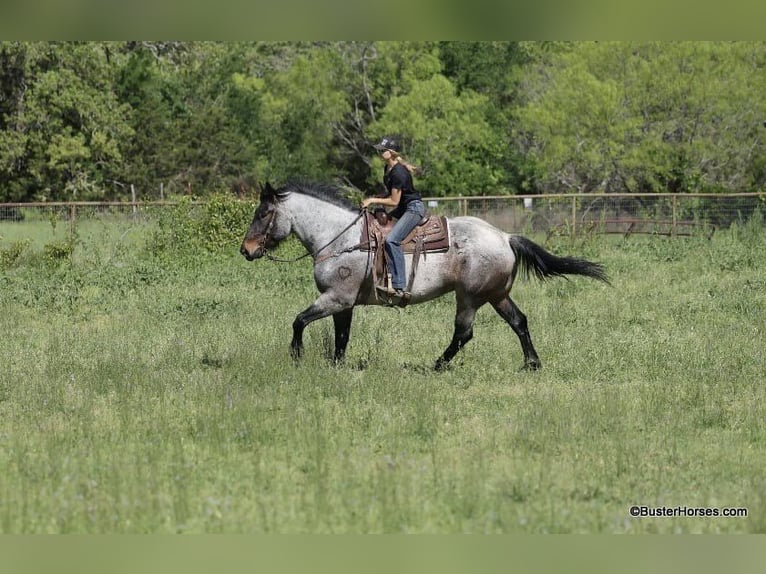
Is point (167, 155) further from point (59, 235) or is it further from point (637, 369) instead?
point (637, 369)

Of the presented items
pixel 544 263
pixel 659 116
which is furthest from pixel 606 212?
pixel 544 263

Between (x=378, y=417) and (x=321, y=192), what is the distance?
11.1ft

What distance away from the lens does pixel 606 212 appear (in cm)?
2486

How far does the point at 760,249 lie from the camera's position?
20.0m

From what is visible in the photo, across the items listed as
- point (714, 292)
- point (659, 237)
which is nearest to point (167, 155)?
point (659, 237)

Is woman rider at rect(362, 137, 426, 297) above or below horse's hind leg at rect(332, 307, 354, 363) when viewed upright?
above

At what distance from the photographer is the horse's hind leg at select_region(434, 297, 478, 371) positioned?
10.4 m

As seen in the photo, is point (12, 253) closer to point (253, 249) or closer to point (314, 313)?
point (253, 249)

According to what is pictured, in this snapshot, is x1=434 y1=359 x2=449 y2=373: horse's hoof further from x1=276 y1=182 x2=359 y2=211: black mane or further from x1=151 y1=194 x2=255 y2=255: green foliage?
x1=151 y1=194 x2=255 y2=255: green foliage

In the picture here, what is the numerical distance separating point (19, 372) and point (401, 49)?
32.7 m

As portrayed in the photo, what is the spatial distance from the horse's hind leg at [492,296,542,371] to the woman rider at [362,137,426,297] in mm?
1205

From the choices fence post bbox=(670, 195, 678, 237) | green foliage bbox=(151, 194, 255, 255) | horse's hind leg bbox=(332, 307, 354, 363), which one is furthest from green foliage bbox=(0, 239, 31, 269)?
fence post bbox=(670, 195, 678, 237)

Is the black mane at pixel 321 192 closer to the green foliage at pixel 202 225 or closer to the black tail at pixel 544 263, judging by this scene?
the black tail at pixel 544 263

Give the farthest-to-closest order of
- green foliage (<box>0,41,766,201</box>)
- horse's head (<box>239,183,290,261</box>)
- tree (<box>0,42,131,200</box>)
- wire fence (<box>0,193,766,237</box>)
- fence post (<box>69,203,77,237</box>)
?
tree (<box>0,42,131,200</box>) < green foliage (<box>0,41,766,201</box>) < wire fence (<box>0,193,766,237</box>) < fence post (<box>69,203,77,237</box>) < horse's head (<box>239,183,290,261</box>)
